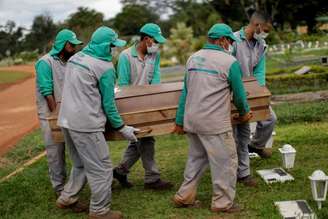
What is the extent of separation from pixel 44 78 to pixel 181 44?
29.5 meters

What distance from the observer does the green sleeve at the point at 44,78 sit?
585cm

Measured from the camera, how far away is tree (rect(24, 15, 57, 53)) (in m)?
64.4

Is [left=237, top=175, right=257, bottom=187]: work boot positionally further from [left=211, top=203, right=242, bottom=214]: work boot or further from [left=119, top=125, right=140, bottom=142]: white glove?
[left=119, top=125, right=140, bottom=142]: white glove

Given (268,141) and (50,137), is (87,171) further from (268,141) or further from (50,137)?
(268,141)

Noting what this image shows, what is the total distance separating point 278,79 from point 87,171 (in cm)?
1233

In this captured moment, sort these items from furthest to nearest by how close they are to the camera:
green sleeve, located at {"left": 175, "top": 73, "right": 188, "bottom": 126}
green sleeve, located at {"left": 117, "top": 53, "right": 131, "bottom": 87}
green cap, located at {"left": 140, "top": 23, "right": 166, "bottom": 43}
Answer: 1. green sleeve, located at {"left": 117, "top": 53, "right": 131, "bottom": 87}
2. green cap, located at {"left": 140, "top": 23, "right": 166, "bottom": 43}
3. green sleeve, located at {"left": 175, "top": 73, "right": 188, "bottom": 126}

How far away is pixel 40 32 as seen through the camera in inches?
2566

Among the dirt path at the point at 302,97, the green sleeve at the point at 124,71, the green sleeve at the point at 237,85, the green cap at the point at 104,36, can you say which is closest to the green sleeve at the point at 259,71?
the green sleeve at the point at 237,85

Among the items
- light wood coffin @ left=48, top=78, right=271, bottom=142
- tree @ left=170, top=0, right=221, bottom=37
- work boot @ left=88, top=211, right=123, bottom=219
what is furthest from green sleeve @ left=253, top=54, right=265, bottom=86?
tree @ left=170, top=0, right=221, bottom=37

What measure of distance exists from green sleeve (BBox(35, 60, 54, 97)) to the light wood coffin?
37cm

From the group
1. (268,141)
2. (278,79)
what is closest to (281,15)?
(278,79)

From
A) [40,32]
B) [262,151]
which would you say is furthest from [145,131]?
[40,32]

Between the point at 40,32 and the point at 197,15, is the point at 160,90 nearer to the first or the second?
the point at 197,15

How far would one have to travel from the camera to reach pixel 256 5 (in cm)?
4684
